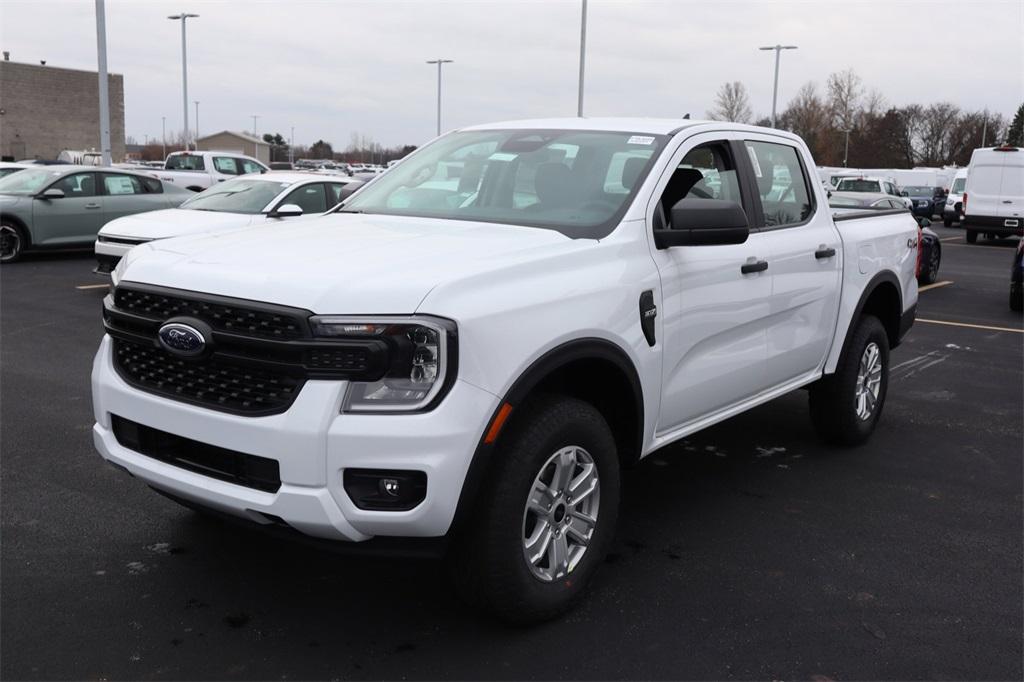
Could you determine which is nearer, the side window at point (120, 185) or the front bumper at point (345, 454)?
the front bumper at point (345, 454)

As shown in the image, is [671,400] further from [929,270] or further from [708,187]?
[929,270]

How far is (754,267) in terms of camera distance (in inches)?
181

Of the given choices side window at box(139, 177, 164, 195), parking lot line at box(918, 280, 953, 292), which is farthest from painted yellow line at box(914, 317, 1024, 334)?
side window at box(139, 177, 164, 195)

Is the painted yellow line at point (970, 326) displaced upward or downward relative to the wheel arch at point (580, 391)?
downward

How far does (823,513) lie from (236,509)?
309cm

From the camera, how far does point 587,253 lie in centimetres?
369

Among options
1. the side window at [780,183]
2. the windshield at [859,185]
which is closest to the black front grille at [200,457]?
the side window at [780,183]

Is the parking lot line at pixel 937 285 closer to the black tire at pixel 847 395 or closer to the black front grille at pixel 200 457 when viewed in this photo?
Result: the black tire at pixel 847 395

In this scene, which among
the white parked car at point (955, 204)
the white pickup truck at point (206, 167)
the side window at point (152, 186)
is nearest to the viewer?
the side window at point (152, 186)

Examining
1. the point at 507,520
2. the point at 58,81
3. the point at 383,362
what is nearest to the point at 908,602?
the point at 507,520

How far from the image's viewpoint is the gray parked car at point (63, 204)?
598 inches

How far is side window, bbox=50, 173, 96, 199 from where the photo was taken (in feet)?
51.7

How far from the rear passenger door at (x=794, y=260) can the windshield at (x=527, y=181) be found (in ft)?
3.16

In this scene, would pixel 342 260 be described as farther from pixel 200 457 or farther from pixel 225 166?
pixel 225 166
